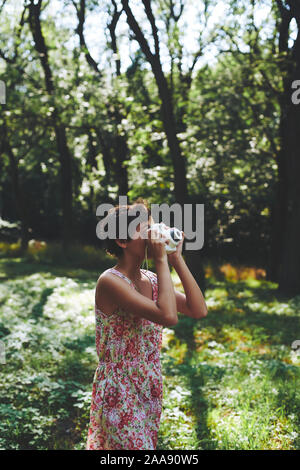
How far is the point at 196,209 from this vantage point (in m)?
13.5

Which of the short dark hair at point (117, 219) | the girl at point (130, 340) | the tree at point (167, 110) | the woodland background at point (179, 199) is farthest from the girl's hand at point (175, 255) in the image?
the tree at point (167, 110)

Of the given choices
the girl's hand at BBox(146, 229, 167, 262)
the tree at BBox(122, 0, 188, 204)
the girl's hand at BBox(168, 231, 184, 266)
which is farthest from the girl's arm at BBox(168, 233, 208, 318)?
the tree at BBox(122, 0, 188, 204)

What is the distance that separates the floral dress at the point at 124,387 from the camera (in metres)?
2.08

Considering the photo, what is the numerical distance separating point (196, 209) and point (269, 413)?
9.76 m

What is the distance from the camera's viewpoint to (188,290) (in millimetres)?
2295

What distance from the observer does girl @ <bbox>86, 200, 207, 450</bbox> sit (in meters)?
2.04

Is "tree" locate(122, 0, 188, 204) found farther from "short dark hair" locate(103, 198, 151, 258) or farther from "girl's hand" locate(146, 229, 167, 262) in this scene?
"girl's hand" locate(146, 229, 167, 262)

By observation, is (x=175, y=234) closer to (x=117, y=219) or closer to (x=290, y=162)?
(x=117, y=219)

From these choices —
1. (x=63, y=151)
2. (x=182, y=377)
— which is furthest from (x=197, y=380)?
(x=63, y=151)

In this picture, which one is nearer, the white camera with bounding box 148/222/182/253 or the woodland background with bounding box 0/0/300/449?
the white camera with bounding box 148/222/182/253

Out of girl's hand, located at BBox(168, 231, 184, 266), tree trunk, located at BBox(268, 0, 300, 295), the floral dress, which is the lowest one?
the floral dress

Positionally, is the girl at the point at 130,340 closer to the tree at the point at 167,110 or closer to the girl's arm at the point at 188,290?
the girl's arm at the point at 188,290

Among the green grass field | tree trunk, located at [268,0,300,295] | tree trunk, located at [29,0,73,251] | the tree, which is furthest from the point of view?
tree trunk, located at [29,0,73,251]

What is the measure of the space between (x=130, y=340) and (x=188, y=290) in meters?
0.40
